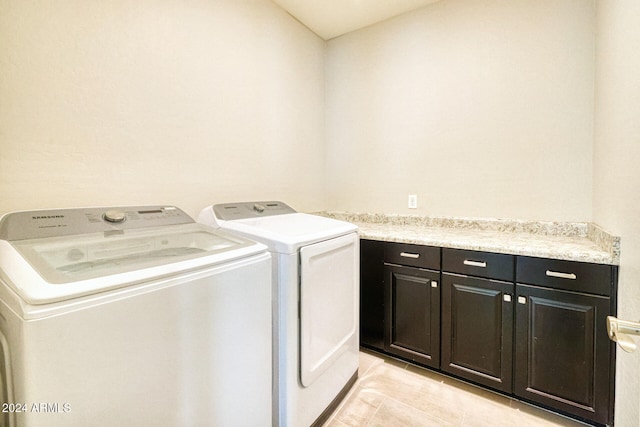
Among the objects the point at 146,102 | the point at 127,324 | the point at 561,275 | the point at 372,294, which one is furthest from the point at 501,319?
the point at 146,102

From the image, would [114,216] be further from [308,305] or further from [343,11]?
[343,11]

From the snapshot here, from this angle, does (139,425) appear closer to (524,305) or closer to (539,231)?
(524,305)

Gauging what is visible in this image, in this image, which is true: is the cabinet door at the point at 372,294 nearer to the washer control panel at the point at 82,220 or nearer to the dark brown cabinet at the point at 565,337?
the dark brown cabinet at the point at 565,337

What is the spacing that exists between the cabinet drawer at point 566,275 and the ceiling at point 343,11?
2059mm

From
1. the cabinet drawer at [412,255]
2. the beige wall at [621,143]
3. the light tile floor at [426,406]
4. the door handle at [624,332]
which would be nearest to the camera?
the door handle at [624,332]

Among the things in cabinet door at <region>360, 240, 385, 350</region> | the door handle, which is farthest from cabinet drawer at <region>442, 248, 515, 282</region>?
the door handle

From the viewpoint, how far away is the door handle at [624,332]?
0.55m

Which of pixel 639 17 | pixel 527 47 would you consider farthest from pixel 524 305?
pixel 527 47

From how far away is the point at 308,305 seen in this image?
1.36m

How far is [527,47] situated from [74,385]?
2.78m

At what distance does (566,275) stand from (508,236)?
484 mm

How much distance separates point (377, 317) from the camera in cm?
207

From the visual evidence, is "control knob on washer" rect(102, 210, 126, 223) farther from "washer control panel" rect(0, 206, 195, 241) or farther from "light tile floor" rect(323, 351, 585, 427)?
"light tile floor" rect(323, 351, 585, 427)

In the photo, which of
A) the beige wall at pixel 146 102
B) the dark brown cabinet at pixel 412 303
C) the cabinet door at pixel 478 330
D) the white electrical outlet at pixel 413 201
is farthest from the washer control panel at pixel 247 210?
the cabinet door at pixel 478 330
